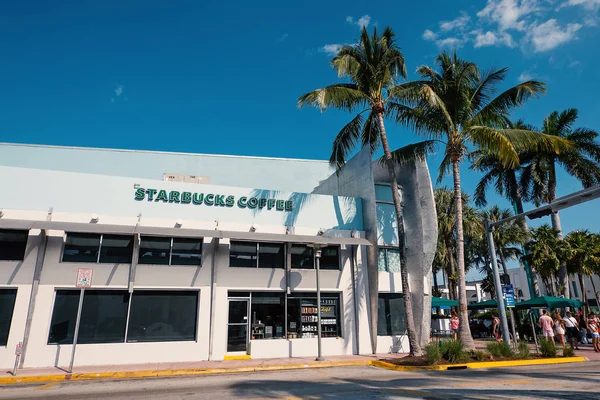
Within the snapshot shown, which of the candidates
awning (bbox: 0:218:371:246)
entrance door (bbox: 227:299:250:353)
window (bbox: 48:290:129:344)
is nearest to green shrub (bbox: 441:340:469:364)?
awning (bbox: 0:218:371:246)

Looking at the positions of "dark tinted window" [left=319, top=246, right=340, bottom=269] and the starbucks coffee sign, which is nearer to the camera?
the starbucks coffee sign

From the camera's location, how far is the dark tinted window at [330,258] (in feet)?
56.2

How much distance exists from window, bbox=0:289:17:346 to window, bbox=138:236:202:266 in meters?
4.07

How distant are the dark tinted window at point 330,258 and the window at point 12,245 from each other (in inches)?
437

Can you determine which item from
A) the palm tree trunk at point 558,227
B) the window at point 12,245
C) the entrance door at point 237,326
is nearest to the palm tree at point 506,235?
the palm tree trunk at point 558,227

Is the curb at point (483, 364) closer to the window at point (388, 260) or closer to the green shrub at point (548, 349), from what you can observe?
the green shrub at point (548, 349)

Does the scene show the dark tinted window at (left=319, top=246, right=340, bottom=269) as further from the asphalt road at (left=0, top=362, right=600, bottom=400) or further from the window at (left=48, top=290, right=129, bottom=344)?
the window at (left=48, top=290, right=129, bottom=344)

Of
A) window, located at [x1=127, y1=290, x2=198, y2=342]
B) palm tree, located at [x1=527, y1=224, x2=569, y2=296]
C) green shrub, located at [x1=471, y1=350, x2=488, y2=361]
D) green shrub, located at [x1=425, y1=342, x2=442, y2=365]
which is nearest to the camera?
green shrub, located at [x1=425, y1=342, x2=442, y2=365]

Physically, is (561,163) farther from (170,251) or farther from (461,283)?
(170,251)

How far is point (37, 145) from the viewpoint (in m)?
22.2

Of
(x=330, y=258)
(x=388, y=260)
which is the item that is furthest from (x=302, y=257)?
(x=388, y=260)

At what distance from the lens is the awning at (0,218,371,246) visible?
12836mm

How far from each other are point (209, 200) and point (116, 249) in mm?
3916

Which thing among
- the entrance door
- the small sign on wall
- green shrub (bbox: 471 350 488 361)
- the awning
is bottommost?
green shrub (bbox: 471 350 488 361)
